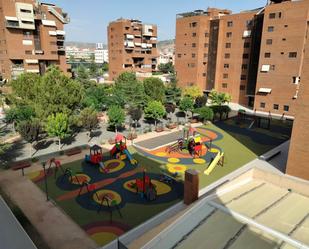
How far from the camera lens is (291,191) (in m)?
11.6

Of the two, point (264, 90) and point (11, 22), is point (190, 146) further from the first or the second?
point (11, 22)

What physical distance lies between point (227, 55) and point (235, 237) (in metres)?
49.9

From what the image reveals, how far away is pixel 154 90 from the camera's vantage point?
Result: 42188mm

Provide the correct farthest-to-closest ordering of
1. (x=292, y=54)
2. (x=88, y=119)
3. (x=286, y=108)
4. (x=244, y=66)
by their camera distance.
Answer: (x=244, y=66) → (x=286, y=108) → (x=292, y=54) → (x=88, y=119)

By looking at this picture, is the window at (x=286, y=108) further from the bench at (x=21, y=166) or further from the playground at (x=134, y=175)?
the bench at (x=21, y=166)

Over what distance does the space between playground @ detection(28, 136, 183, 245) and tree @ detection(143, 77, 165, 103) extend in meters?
20.9

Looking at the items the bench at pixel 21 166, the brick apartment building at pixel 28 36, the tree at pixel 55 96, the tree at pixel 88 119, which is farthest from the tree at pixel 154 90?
the brick apartment building at pixel 28 36

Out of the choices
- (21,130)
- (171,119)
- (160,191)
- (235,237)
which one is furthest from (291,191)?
(171,119)

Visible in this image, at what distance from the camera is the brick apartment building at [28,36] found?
47125 millimetres

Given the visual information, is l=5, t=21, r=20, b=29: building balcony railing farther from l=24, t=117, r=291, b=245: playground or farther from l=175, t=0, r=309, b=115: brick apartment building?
l=24, t=117, r=291, b=245: playground

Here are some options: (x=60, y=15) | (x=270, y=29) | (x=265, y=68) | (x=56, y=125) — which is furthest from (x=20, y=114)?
(x=270, y=29)

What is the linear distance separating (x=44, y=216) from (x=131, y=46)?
69475 mm

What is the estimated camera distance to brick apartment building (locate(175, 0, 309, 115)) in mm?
40375

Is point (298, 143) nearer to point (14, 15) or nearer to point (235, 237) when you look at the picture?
point (235, 237)
